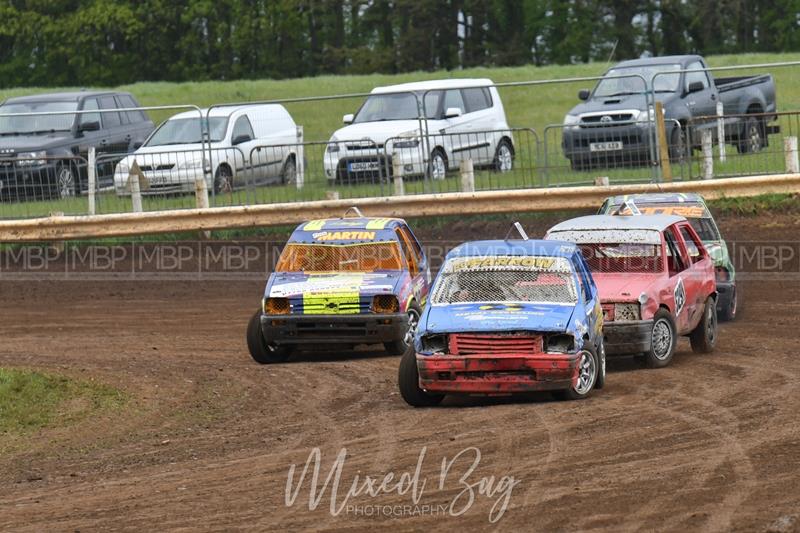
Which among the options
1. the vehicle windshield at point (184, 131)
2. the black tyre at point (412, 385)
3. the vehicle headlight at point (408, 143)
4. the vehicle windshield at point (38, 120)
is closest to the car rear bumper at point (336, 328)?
the black tyre at point (412, 385)

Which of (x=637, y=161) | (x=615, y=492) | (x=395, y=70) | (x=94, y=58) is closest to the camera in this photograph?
(x=615, y=492)

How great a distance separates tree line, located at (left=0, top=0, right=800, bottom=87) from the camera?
6281 centimetres

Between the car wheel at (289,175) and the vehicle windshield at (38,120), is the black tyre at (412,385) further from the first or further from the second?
the vehicle windshield at (38,120)

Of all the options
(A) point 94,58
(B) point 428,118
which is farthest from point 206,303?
(A) point 94,58

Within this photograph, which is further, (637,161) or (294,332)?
(637,161)

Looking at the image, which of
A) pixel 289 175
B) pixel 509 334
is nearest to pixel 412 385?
pixel 509 334

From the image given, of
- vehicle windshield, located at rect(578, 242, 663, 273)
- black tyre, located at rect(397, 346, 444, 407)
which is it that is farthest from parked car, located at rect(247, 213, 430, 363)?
black tyre, located at rect(397, 346, 444, 407)

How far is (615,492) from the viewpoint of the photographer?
30.0 ft

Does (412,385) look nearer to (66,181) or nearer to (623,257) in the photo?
(623,257)

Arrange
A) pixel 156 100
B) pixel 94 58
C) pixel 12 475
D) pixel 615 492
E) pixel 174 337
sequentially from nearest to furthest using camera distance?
pixel 615 492 → pixel 12 475 → pixel 174 337 → pixel 156 100 → pixel 94 58

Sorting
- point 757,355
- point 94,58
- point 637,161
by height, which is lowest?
point 757,355

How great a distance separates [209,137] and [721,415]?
1416 centimetres

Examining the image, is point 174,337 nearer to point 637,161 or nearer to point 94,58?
point 637,161

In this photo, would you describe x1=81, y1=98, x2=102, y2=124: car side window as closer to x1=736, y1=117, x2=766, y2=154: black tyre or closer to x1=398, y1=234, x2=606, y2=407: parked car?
x1=736, y1=117, x2=766, y2=154: black tyre
